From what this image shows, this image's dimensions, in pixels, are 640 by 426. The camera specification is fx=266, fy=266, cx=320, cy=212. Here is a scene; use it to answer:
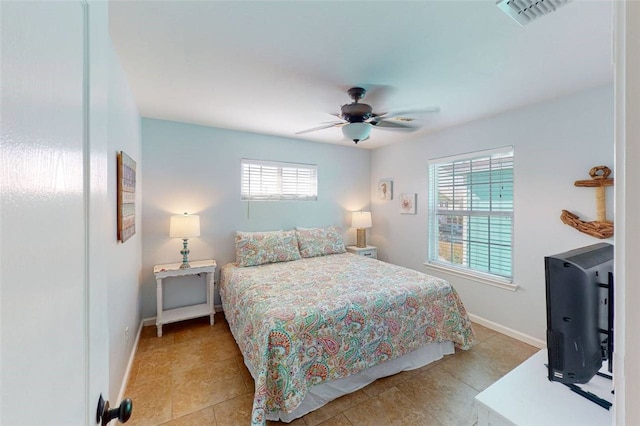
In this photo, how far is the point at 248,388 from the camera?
2023 mm

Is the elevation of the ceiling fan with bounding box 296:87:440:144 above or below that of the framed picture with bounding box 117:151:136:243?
above

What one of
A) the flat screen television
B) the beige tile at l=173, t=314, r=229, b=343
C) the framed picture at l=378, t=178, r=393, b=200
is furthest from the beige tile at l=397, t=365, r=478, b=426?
the framed picture at l=378, t=178, r=393, b=200

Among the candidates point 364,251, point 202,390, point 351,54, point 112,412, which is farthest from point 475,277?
point 112,412

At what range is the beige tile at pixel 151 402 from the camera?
1.72 meters

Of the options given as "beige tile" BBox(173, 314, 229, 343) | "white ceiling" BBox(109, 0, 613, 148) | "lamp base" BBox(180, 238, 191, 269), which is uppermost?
"white ceiling" BBox(109, 0, 613, 148)

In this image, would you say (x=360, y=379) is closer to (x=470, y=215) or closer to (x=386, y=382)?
(x=386, y=382)

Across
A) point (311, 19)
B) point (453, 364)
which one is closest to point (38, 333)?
point (311, 19)

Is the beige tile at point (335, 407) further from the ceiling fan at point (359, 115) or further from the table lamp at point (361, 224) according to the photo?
the table lamp at point (361, 224)

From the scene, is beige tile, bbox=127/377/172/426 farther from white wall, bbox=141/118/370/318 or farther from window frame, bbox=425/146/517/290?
window frame, bbox=425/146/517/290

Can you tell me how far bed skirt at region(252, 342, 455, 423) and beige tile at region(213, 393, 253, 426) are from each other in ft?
0.55

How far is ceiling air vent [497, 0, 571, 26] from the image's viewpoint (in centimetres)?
130

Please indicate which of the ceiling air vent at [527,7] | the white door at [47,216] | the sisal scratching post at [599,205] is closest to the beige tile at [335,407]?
the white door at [47,216]

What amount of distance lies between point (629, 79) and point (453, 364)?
2.64 metres

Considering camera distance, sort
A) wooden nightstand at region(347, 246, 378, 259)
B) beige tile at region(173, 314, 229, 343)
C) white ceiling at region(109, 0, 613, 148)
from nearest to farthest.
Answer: white ceiling at region(109, 0, 613, 148) < beige tile at region(173, 314, 229, 343) < wooden nightstand at region(347, 246, 378, 259)
